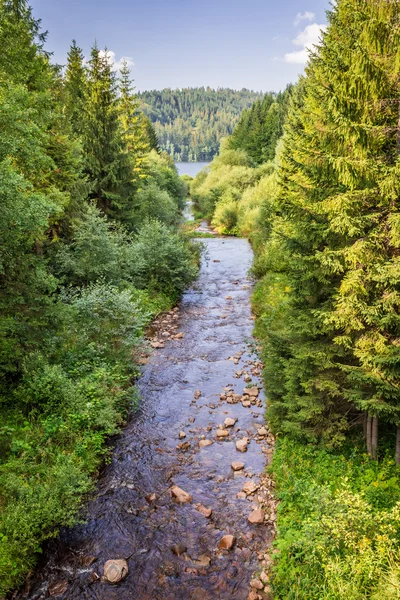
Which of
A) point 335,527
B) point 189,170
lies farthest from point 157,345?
point 189,170

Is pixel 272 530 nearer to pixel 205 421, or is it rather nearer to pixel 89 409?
pixel 205 421

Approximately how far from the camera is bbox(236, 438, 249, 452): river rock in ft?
33.0

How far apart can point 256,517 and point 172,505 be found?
6.32 feet

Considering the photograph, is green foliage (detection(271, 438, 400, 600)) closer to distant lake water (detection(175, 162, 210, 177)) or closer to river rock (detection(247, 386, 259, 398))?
river rock (detection(247, 386, 259, 398))

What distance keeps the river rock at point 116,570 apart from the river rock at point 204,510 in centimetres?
190

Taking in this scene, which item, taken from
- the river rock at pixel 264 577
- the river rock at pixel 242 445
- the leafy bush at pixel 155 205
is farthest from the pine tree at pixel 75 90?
the river rock at pixel 264 577

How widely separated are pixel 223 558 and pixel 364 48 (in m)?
9.83

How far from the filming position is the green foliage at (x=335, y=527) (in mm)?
5102

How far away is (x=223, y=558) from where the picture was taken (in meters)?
7.02

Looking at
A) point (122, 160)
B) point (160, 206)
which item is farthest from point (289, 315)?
point (160, 206)

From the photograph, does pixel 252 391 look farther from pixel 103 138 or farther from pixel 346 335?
pixel 103 138

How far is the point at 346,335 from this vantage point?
7.49 m

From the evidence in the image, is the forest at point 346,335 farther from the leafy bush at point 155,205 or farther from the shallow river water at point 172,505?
the leafy bush at point 155,205

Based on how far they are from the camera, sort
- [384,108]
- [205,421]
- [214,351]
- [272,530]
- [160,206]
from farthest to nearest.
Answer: [160,206] → [214,351] → [205,421] → [272,530] → [384,108]
